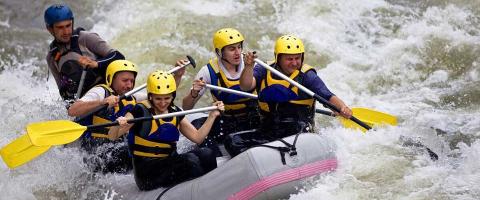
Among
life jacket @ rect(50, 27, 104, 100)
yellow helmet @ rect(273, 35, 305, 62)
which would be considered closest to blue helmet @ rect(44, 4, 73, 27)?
life jacket @ rect(50, 27, 104, 100)

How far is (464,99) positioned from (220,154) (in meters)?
3.51

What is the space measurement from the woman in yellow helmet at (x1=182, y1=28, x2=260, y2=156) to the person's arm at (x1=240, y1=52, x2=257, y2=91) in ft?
0.51

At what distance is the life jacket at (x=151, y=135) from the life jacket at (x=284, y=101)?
0.89m

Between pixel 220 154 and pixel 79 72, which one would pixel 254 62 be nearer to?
pixel 220 154

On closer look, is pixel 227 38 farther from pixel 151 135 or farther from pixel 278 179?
pixel 278 179

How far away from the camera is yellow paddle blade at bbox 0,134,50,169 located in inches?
275

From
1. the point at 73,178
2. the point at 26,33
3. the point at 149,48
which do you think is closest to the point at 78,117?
the point at 73,178

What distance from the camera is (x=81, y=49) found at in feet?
25.7

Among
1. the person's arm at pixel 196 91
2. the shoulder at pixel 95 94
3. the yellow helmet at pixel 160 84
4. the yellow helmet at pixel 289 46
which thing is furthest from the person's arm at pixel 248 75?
the shoulder at pixel 95 94

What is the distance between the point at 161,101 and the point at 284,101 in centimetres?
111

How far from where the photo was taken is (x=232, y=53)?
284 inches

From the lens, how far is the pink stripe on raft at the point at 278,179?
621 centimetres

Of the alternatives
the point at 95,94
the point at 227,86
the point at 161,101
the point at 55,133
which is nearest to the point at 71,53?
the point at 95,94

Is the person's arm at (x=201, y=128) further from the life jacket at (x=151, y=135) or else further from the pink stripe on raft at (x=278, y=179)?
the pink stripe on raft at (x=278, y=179)
